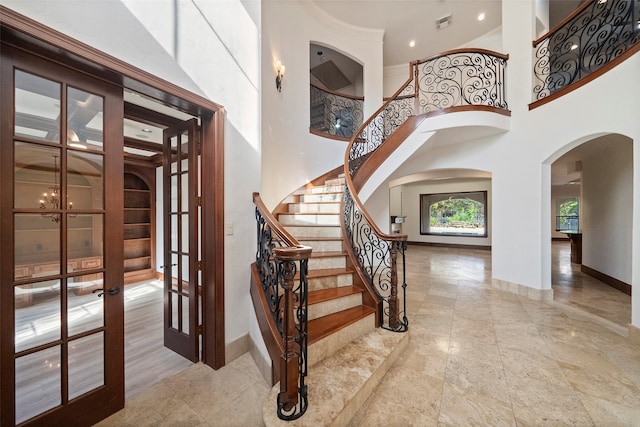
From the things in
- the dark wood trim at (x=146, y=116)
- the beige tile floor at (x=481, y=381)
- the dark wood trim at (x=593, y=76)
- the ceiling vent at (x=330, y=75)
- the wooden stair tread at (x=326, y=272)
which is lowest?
the beige tile floor at (x=481, y=381)

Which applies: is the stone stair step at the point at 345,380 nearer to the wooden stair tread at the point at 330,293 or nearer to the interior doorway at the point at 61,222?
the wooden stair tread at the point at 330,293

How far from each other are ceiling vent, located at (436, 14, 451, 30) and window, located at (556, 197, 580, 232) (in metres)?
10.4

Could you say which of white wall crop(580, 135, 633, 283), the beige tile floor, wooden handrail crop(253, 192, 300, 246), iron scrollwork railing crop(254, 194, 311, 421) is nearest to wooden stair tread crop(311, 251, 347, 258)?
wooden handrail crop(253, 192, 300, 246)

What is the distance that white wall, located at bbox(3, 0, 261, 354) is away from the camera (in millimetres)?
1516

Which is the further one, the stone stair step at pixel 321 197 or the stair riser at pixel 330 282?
the stone stair step at pixel 321 197

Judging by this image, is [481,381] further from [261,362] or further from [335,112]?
[335,112]

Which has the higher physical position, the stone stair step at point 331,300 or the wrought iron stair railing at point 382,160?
the wrought iron stair railing at point 382,160

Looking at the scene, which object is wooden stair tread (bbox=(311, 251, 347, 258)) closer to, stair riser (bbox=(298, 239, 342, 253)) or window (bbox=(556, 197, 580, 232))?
stair riser (bbox=(298, 239, 342, 253))

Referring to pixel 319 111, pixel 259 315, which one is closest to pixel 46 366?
pixel 259 315

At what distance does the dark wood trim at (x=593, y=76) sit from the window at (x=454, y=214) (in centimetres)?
616

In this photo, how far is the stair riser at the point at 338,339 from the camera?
1.98 metres

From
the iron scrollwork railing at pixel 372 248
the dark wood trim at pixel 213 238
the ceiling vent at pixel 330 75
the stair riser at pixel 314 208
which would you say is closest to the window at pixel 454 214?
the ceiling vent at pixel 330 75

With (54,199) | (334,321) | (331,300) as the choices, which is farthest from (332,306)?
(54,199)

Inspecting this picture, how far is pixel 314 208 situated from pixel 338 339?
2275 millimetres
